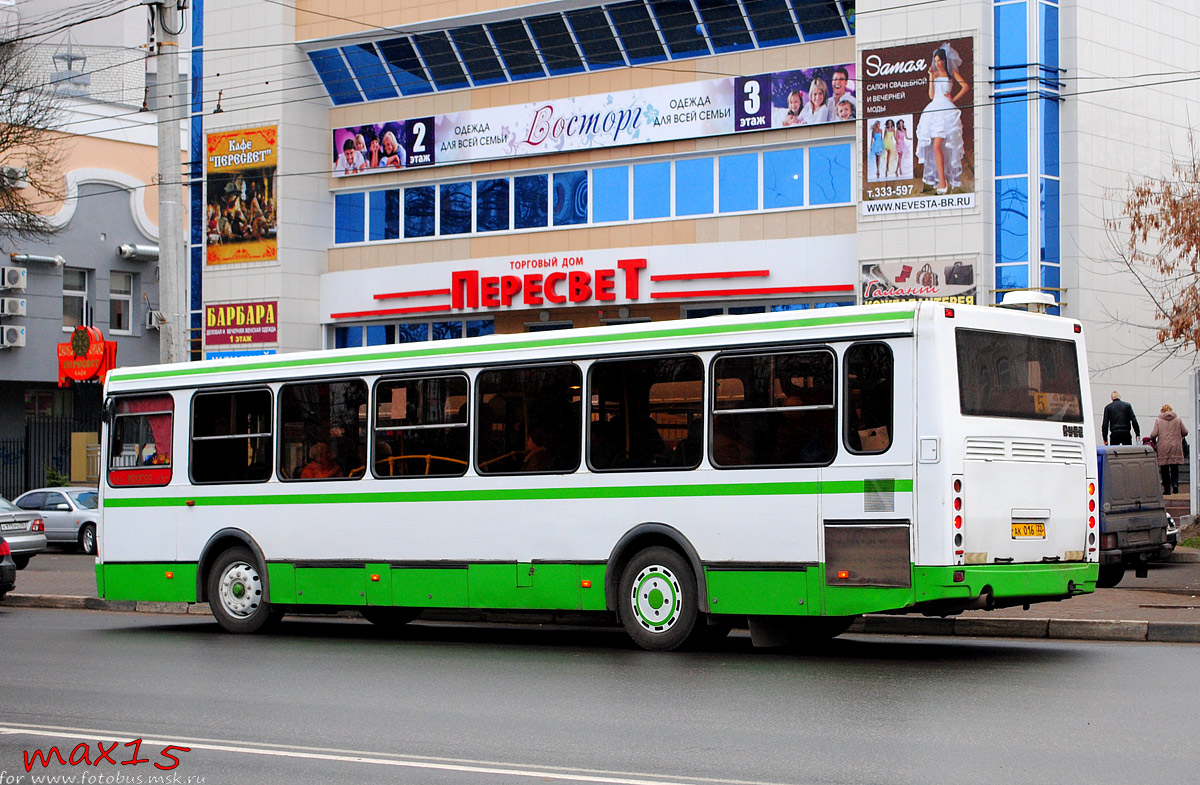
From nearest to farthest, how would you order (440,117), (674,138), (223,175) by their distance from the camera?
(674,138) < (440,117) < (223,175)

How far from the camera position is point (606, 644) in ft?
45.0

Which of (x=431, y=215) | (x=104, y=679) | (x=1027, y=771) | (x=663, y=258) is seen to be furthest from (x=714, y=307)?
(x=1027, y=771)

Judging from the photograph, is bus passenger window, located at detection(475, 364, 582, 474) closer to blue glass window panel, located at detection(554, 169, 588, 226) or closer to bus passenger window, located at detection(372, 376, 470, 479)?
bus passenger window, located at detection(372, 376, 470, 479)

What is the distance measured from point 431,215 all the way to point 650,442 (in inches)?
900

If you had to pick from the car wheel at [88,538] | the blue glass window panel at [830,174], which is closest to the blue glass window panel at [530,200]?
the blue glass window panel at [830,174]

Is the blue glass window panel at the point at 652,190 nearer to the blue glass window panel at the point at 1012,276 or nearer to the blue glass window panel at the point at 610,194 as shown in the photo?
the blue glass window panel at the point at 610,194

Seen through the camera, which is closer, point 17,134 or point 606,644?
point 606,644

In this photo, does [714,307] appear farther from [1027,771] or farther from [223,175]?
[1027,771]

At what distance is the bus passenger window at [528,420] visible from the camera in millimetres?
13180

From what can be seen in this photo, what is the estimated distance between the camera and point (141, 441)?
1608 cm

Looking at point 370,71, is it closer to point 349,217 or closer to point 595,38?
point 349,217

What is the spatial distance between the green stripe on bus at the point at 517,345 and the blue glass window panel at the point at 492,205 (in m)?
17.9

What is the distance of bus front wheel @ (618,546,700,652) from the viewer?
12430 mm

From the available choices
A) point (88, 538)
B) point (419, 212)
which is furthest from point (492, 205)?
point (88, 538)
